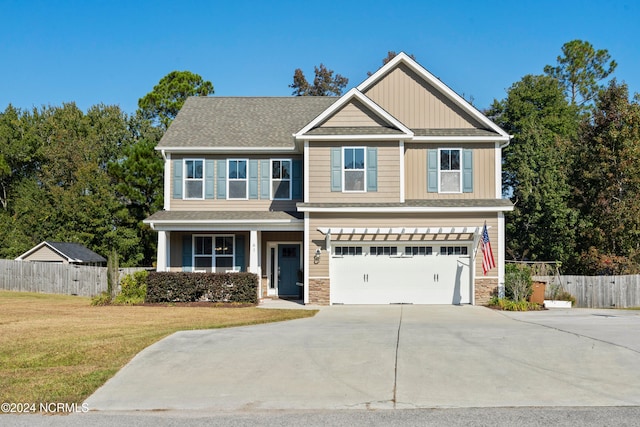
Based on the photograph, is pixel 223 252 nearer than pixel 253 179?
No

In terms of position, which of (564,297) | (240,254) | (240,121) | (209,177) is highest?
(240,121)

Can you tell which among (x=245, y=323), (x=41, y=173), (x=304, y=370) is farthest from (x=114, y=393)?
(x=41, y=173)

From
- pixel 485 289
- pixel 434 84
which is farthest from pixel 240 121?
pixel 485 289

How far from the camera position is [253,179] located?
26.3 meters

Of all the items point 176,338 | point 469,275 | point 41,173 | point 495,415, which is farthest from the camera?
point 41,173

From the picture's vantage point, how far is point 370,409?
912 cm

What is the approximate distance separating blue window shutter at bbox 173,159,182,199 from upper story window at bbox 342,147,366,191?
6.64m

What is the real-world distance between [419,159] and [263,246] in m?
6.98

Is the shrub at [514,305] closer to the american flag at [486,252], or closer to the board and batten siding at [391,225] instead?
the board and batten siding at [391,225]

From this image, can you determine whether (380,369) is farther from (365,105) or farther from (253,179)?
(253,179)

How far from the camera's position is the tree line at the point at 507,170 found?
31.7 m

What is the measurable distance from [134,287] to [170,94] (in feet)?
98.1

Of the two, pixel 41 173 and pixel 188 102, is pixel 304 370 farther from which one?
pixel 41 173

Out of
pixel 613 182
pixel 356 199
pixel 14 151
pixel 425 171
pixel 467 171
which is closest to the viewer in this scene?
pixel 356 199
